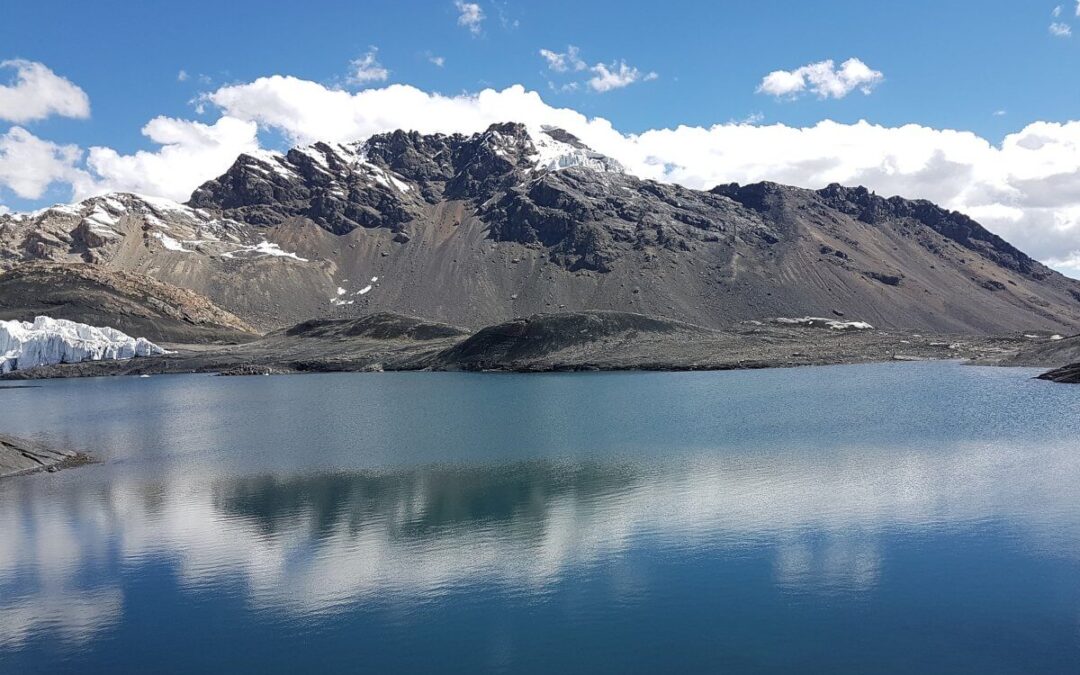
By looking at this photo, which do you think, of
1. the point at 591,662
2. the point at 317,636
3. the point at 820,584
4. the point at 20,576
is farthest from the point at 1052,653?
the point at 20,576

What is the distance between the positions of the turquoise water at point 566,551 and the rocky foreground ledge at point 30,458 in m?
2.84

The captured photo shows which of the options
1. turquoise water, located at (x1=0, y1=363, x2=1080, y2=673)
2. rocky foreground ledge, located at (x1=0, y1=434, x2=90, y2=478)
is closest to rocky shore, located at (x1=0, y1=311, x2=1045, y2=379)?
turquoise water, located at (x1=0, y1=363, x2=1080, y2=673)

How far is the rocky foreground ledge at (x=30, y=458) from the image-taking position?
2285 inches

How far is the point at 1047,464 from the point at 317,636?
45.5 meters

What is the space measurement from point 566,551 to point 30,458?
161 feet

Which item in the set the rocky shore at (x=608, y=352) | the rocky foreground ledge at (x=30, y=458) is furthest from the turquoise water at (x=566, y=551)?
the rocky shore at (x=608, y=352)

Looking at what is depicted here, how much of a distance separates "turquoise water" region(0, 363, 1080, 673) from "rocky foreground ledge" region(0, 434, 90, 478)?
284 centimetres

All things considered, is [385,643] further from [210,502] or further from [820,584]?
[210,502]

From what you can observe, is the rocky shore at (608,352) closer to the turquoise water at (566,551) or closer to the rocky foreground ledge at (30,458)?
the turquoise water at (566,551)

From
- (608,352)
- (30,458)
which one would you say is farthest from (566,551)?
(608,352)

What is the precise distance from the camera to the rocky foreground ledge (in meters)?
58.0

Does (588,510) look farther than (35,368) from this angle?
No

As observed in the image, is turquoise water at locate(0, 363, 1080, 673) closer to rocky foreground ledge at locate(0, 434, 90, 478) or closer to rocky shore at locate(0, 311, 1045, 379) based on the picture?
rocky foreground ledge at locate(0, 434, 90, 478)

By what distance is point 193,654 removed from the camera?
25.5 meters
